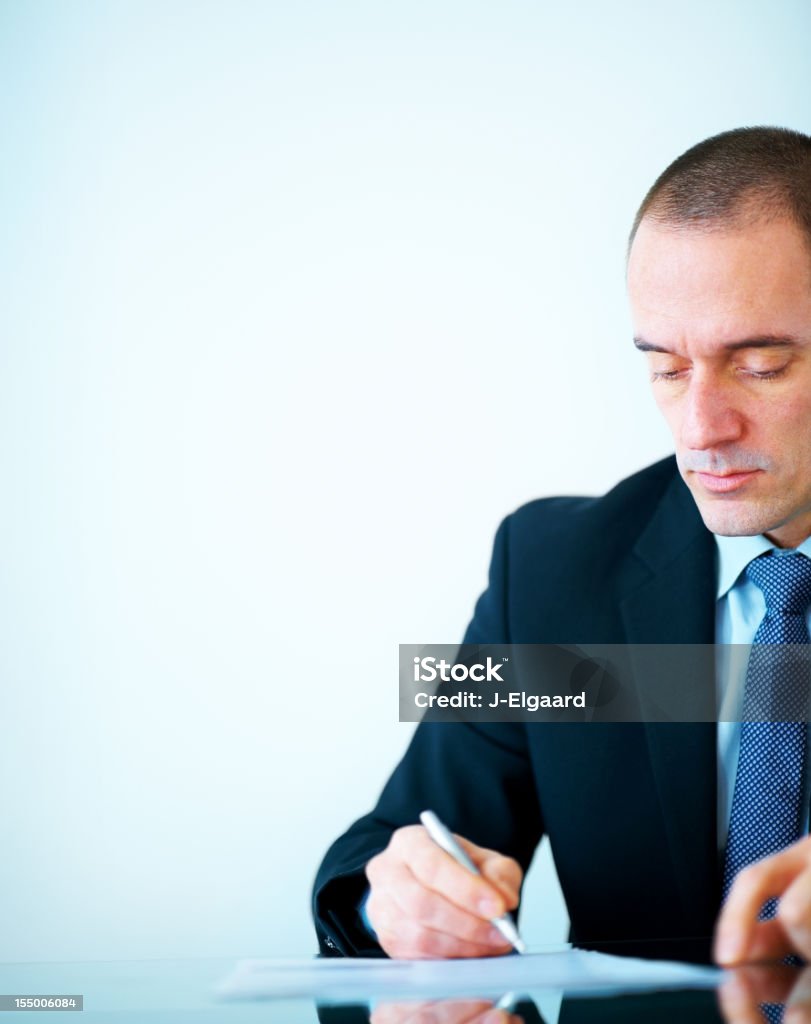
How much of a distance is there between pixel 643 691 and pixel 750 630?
152mm

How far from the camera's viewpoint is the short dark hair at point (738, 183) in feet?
4.00

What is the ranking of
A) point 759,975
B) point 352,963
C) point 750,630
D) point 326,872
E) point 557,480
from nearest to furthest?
point 759,975 < point 352,963 < point 326,872 < point 750,630 < point 557,480

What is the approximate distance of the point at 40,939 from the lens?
216cm

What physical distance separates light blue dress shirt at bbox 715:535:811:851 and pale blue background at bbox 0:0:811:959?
772 mm

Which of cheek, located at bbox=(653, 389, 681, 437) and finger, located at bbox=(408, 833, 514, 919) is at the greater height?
cheek, located at bbox=(653, 389, 681, 437)

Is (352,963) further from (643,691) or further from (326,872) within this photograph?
(643,691)

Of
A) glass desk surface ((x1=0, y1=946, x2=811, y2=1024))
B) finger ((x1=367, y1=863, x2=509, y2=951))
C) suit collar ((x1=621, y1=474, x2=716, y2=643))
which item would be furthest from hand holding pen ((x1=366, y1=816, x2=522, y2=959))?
suit collar ((x1=621, y1=474, x2=716, y2=643))

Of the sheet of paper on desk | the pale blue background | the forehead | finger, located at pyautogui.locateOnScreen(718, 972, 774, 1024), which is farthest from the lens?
the pale blue background

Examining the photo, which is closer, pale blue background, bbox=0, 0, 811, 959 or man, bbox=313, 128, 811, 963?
man, bbox=313, 128, 811, 963

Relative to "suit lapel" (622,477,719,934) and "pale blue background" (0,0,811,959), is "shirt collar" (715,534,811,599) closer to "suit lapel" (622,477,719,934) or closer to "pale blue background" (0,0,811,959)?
"suit lapel" (622,477,719,934)

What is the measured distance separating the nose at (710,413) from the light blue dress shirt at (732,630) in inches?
7.0

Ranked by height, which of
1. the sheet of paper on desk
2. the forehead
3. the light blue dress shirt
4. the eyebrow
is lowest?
the sheet of paper on desk

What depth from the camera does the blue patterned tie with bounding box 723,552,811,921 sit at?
3.96 feet

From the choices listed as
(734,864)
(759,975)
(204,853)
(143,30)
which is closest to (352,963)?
(759,975)
